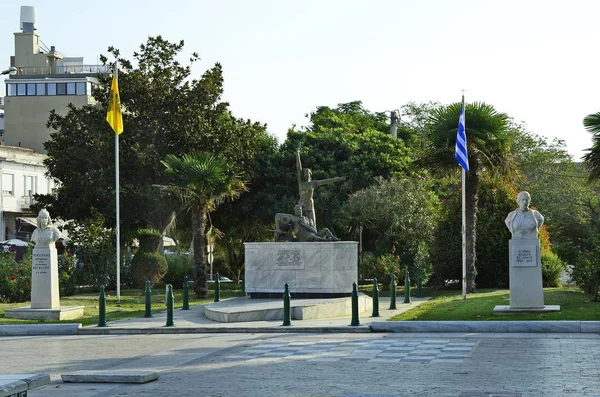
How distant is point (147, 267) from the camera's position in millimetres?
35656

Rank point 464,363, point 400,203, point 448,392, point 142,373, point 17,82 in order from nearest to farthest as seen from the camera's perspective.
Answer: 1. point 448,392
2. point 142,373
3. point 464,363
4. point 400,203
5. point 17,82

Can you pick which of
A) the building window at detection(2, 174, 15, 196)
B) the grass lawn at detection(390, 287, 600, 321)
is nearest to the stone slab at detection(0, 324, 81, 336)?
the grass lawn at detection(390, 287, 600, 321)

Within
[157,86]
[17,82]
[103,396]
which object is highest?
[17,82]

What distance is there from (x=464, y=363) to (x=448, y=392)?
297 cm

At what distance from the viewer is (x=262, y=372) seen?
46.6 feet

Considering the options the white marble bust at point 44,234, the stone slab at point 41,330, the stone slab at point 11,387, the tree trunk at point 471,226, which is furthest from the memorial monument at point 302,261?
the stone slab at point 11,387

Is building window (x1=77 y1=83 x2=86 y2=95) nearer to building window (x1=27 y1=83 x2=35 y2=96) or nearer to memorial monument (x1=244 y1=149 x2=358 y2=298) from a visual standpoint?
building window (x1=27 y1=83 x2=35 y2=96)

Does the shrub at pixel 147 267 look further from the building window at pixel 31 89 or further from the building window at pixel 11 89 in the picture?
the building window at pixel 11 89

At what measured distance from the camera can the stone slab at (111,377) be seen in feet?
43.3

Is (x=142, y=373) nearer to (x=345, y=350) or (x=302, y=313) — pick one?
(x=345, y=350)

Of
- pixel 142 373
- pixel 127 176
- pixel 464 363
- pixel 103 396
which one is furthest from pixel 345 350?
pixel 127 176

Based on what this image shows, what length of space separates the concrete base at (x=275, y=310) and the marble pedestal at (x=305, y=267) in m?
1.08

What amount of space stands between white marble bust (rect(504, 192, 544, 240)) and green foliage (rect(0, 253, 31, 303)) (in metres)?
15.8

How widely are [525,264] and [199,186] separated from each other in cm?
1274
